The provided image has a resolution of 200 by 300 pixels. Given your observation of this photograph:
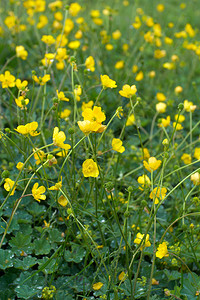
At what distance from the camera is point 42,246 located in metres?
1.28

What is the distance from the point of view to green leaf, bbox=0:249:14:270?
118 cm

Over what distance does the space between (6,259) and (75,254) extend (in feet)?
0.80

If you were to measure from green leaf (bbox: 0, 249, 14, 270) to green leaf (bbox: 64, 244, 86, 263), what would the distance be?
0.19 m

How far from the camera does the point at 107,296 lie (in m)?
1.13

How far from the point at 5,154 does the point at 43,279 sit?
669 millimetres

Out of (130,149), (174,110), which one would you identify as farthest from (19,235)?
(174,110)

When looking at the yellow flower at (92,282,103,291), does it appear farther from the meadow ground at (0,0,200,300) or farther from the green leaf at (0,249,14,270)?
the green leaf at (0,249,14,270)

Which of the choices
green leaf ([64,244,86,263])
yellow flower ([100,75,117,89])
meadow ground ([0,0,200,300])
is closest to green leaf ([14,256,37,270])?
meadow ground ([0,0,200,300])

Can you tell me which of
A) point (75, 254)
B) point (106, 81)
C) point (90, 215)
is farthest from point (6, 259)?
point (106, 81)

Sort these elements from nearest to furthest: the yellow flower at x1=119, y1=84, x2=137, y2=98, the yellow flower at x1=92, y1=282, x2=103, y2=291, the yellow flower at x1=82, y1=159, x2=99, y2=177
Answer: the yellow flower at x1=82, y1=159, x2=99, y2=177 → the yellow flower at x1=92, y1=282, x2=103, y2=291 → the yellow flower at x1=119, y1=84, x2=137, y2=98

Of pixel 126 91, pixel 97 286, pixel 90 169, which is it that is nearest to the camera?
pixel 90 169

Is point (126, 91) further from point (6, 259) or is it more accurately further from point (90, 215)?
point (6, 259)

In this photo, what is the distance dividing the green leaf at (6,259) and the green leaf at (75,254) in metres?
0.19

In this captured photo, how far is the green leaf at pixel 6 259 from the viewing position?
1.18 meters
